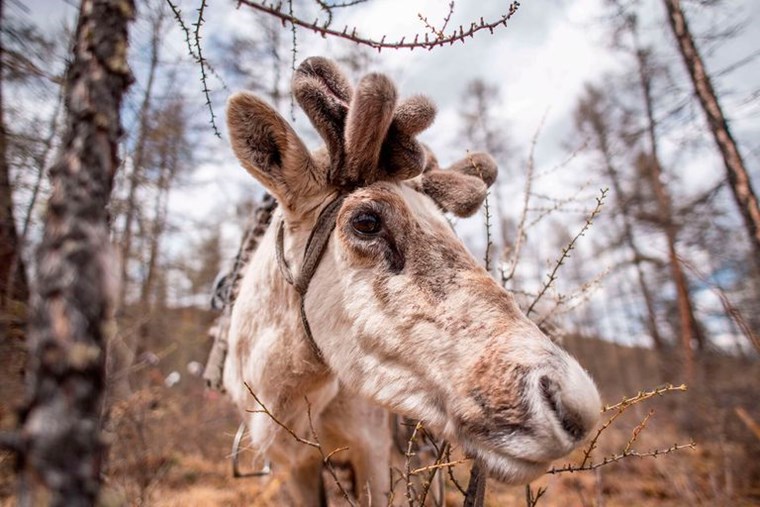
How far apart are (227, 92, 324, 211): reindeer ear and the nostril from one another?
148cm

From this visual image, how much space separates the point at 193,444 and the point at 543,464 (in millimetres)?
11916

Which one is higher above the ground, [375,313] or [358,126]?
[358,126]

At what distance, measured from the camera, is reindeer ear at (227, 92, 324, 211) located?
2115mm

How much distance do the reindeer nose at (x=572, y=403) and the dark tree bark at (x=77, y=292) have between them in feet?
4.04

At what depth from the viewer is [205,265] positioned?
18609 mm

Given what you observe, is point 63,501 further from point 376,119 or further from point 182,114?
point 182,114

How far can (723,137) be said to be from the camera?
19.8ft

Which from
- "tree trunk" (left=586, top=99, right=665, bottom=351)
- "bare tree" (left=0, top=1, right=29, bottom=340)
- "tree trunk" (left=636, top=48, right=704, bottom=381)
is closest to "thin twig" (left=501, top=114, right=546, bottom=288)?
"bare tree" (left=0, top=1, right=29, bottom=340)

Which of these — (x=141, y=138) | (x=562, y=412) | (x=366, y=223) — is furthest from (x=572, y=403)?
(x=141, y=138)

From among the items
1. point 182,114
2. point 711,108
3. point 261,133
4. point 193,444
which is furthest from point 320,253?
point 193,444

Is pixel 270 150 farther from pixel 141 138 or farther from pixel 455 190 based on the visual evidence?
pixel 141 138

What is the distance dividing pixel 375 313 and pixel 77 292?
134 cm

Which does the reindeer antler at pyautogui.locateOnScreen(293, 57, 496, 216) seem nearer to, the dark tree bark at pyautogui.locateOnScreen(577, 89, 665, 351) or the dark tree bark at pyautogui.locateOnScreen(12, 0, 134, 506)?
the dark tree bark at pyautogui.locateOnScreen(12, 0, 134, 506)

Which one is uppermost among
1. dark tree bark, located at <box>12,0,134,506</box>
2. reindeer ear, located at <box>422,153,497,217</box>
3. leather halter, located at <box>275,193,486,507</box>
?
reindeer ear, located at <box>422,153,497,217</box>
